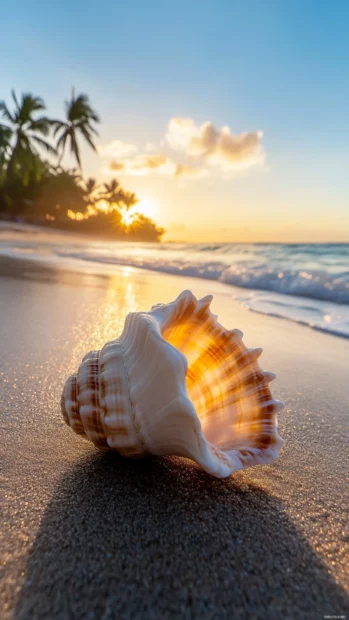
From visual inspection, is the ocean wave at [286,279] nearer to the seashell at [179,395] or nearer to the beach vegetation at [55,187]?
the seashell at [179,395]

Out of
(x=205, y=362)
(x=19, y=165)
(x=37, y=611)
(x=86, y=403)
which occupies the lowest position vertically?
(x=37, y=611)

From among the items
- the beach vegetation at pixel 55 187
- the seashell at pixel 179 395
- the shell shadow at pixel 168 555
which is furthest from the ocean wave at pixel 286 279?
the beach vegetation at pixel 55 187

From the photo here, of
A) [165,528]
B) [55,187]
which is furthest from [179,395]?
[55,187]

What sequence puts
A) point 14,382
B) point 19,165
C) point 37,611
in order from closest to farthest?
point 37,611, point 14,382, point 19,165

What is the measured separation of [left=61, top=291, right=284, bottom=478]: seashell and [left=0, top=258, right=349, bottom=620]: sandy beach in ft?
0.34

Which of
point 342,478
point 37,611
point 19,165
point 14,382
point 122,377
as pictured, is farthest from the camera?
point 19,165

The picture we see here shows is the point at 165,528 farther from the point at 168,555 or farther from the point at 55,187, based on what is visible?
the point at 55,187

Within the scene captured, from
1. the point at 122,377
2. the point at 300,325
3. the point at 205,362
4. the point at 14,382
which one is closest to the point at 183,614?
the point at 122,377

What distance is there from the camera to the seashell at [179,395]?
2.92 feet

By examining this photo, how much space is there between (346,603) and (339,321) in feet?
11.0

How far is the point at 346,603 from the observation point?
2.35ft

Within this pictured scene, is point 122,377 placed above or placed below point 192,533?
above

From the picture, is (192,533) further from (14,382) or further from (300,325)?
(300,325)

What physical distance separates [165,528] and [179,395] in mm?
307
